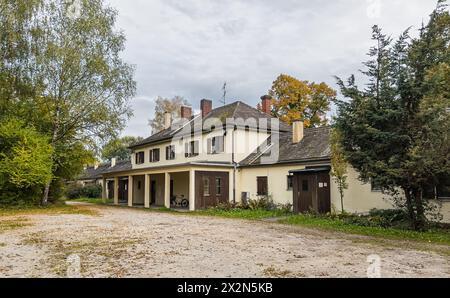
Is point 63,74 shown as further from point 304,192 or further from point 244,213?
point 304,192

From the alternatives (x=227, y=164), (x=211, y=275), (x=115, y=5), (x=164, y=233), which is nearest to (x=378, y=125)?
(x=164, y=233)

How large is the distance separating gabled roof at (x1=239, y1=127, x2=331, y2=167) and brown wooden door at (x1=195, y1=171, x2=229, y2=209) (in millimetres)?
1725

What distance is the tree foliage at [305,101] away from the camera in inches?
1458

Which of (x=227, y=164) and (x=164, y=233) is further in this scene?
(x=227, y=164)

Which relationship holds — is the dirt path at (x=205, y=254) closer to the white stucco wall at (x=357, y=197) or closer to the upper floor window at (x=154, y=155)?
the white stucco wall at (x=357, y=197)

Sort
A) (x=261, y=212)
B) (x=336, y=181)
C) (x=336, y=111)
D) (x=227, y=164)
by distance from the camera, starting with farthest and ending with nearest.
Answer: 1. (x=227, y=164)
2. (x=261, y=212)
3. (x=336, y=181)
4. (x=336, y=111)

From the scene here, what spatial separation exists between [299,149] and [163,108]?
2883 centimetres

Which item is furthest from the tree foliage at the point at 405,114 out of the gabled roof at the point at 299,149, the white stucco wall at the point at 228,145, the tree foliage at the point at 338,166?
the white stucco wall at the point at 228,145

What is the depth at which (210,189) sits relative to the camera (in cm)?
2256

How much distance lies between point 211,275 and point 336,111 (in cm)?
922

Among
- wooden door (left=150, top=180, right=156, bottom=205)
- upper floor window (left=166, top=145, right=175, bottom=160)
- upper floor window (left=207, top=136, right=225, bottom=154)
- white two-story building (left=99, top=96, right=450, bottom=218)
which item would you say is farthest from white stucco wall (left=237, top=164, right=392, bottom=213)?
wooden door (left=150, top=180, right=156, bottom=205)

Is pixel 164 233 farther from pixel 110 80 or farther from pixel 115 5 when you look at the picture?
pixel 115 5

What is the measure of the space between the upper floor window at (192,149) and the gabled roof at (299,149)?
3.78 meters

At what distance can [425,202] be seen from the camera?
12.8m
